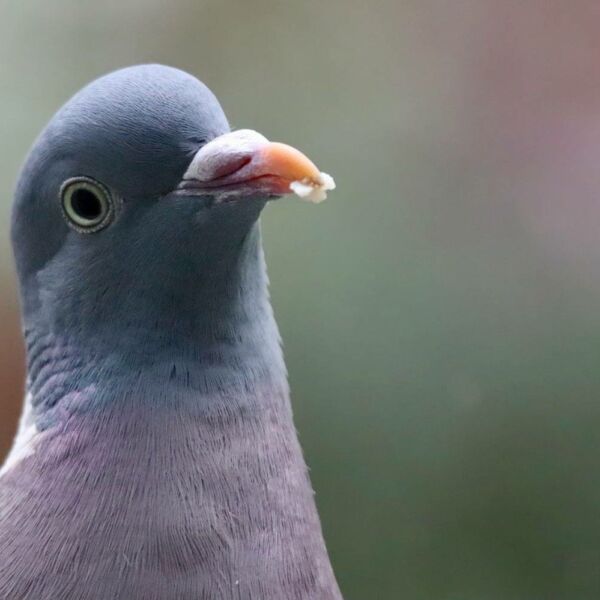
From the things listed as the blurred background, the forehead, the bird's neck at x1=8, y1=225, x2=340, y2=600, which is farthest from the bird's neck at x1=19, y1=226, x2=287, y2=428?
the blurred background

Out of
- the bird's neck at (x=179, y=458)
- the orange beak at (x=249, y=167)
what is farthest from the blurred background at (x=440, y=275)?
the orange beak at (x=249, y=167)

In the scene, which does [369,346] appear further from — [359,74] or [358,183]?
→ [359,74]

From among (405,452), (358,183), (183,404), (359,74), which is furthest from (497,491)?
(183,404)

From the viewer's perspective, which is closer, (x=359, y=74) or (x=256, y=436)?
(x=256, y=436)

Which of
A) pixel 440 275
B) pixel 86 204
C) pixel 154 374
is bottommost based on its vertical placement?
pixel 440 275

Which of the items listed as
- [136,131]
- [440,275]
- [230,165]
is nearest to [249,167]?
[230,165]

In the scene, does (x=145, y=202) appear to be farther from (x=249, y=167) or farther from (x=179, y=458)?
(x=179, y=458)

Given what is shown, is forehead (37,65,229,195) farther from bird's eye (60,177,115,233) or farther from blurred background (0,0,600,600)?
blurred background (0,0,600,600)
